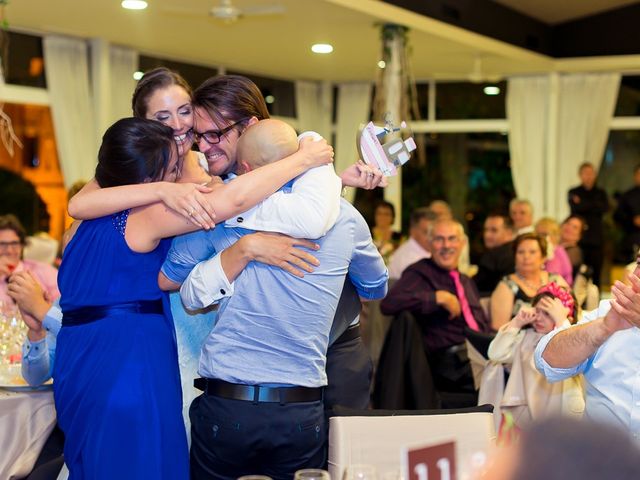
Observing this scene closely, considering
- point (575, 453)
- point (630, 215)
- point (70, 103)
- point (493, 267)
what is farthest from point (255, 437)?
point (630, 215)

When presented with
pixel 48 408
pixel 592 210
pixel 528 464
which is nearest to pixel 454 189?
pixel 592 210

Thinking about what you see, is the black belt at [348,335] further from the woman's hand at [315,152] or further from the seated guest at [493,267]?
the seated guest at [493,267]

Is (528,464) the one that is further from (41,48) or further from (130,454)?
(41,48)

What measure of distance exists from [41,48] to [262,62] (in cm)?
264

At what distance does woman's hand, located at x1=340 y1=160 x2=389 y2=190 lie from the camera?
2629mm

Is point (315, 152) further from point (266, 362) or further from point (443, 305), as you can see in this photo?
point (443, 305)

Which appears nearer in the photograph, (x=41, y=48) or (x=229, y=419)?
(x=229, y=419)

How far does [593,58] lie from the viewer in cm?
1143

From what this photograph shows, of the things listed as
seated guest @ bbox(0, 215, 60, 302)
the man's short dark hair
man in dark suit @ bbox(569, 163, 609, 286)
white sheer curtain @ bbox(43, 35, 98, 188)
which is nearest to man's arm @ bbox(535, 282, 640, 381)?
seated guest @ bbox(0, 215, 60, 302)

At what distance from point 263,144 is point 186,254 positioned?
13.3 inches

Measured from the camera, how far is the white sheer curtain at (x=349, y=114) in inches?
488

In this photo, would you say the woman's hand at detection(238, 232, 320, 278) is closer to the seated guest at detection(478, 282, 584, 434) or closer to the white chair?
the white chair

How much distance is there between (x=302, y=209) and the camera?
90.6 inches

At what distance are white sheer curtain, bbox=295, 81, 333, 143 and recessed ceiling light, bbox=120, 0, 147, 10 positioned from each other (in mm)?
4424
